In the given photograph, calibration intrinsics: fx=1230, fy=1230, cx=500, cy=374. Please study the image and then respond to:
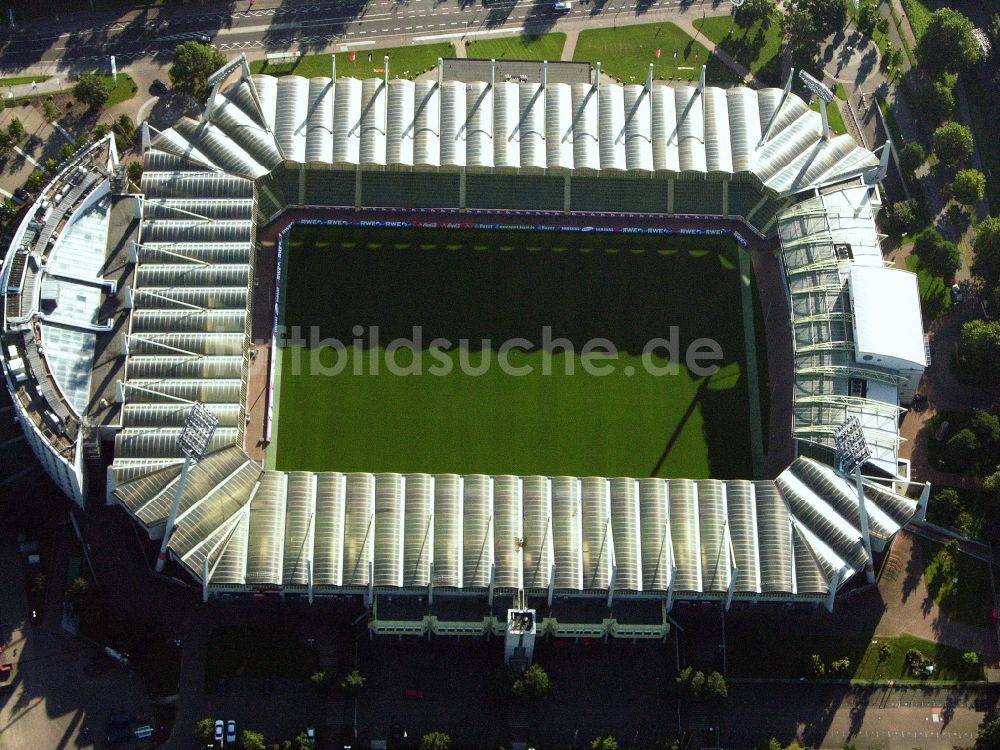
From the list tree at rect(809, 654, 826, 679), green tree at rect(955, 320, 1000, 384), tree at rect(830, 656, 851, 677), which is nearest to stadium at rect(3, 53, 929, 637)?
tree at rect(809, 654, 826, 679)

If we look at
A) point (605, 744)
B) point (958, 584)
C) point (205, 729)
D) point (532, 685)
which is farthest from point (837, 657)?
point (205, 729)

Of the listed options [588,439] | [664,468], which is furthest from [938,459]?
[588,439]

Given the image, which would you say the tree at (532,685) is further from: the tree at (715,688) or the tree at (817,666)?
the tree at (817,666)

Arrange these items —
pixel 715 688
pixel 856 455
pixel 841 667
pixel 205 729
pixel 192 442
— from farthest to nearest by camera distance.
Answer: pixel 841 667 → pixel 856 455 → pixel 715 688 → pixel 192 442 → pixel 205 729

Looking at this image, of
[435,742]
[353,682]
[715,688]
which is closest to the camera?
[435,742]

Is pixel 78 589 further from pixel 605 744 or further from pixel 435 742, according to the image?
pixel 605 744

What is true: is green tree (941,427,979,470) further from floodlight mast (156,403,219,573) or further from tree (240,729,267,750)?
floodlight mast (156,403,219,573)

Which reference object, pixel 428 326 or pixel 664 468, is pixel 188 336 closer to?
pixel 428 326
